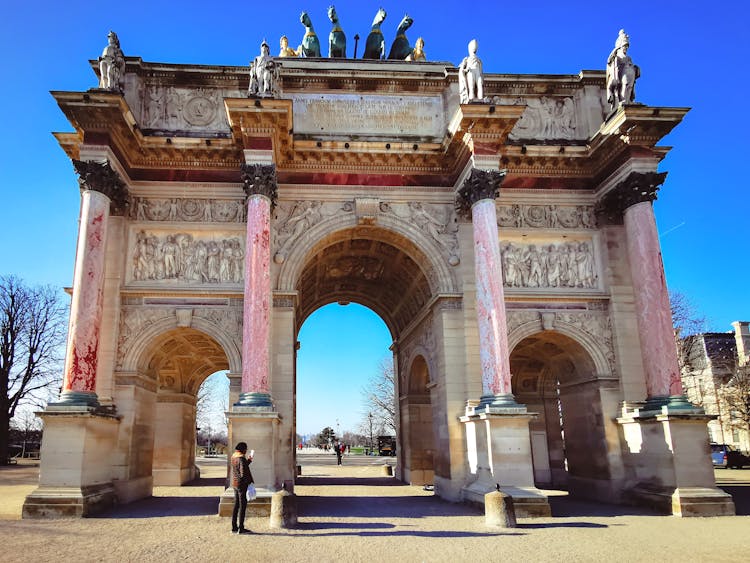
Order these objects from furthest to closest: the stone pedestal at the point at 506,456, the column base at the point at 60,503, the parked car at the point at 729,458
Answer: the parked car at the point at 729,458 → the stone pedestal at the point at 506,456 → the column base at the point at 60,503

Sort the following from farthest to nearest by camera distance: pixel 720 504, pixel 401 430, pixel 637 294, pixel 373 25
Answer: pixel 401 430
pixel 373 25
pixel 637 294
pixel 720 504

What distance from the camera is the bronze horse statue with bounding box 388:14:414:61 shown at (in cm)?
2300

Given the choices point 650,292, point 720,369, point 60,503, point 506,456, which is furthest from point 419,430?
point 720,369

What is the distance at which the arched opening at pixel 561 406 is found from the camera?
60.5 feet

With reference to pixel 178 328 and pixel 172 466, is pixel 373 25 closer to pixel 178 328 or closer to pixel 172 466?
pixel 178 328

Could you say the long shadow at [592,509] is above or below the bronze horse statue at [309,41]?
below

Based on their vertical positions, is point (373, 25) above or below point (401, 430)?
above

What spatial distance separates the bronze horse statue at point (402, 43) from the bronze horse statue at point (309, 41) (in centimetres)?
307

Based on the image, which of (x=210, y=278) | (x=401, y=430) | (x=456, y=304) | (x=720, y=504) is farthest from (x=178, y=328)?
(x=720, y=504)

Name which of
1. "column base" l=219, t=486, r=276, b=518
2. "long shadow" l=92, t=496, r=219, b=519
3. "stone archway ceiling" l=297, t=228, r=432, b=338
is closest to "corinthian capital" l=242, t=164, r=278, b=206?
"stone archway ceiling" l=297, t=228, r=432, b=338

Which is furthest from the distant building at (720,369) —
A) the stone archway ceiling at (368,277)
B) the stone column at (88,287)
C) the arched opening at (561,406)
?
the stone column at (88,287)

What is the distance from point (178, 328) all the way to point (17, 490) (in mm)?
9292

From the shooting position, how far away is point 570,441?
1986 centimetres

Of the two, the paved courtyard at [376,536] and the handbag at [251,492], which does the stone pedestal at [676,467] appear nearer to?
the paved courtyard at [376,536]
